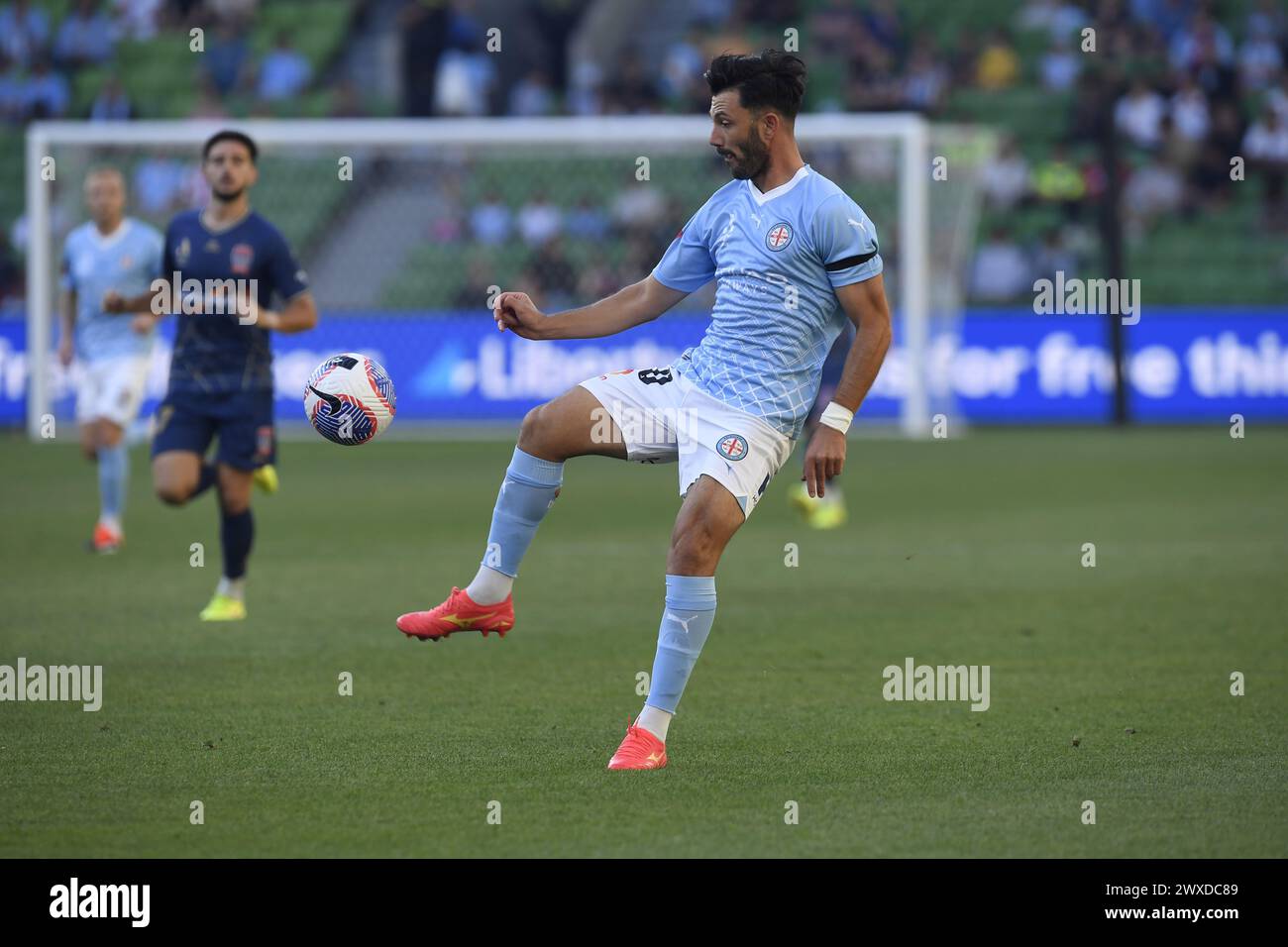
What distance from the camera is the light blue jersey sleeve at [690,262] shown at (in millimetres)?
6348

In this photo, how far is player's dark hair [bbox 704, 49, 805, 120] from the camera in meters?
5.98

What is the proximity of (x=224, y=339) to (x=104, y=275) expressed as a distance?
375 centimetres

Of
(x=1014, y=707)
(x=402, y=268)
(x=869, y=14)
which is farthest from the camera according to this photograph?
(x=869, y=14)

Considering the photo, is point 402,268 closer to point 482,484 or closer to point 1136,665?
point 482,484

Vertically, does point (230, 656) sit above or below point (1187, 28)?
below

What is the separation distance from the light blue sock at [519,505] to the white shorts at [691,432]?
0.28 m

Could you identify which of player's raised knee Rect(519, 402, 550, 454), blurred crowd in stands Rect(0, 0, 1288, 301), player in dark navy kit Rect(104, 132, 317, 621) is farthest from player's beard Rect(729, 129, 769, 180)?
blurred crowd in stands Rect(0, 0, 1288, 301)

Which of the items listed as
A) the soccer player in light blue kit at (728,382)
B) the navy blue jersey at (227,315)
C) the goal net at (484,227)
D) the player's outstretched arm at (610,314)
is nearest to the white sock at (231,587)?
the navy blue jersey at (227,315)

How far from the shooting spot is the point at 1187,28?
1003 inches

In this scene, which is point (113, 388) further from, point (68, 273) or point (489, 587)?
point (489, 587)

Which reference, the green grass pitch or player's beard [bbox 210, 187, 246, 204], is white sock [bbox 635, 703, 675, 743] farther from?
player's beard [bbox 210, 187, 246, 204]

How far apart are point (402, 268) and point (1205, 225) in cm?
986

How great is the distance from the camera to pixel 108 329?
496 inches
